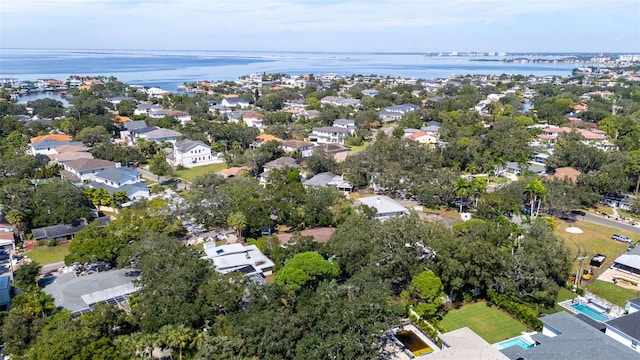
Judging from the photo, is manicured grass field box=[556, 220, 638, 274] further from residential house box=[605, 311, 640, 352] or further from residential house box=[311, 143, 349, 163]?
residential house box=[311, 143, 349, 163]

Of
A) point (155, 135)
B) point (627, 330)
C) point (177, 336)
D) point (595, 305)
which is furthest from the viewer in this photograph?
point (155, 135)

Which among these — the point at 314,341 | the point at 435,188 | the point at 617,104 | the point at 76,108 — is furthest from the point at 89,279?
the point at 617,104

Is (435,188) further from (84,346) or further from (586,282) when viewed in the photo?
(84,346)

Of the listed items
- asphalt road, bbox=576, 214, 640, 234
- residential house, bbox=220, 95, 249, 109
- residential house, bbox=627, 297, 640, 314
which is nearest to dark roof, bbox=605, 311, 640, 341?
residential house, bbox=627, 297, 640, 314

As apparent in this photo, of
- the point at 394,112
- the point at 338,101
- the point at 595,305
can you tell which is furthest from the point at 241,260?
the point at 338,101

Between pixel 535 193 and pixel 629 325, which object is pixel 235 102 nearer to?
pixel 535 193

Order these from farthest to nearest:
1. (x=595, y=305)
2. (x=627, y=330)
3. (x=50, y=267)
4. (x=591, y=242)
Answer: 1. (x=591, y=242)
2. (x=50, y=267)
3. (x=595, y=305)
4. (x=627, y=330)

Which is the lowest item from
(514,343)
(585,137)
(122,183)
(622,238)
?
(514,343)
